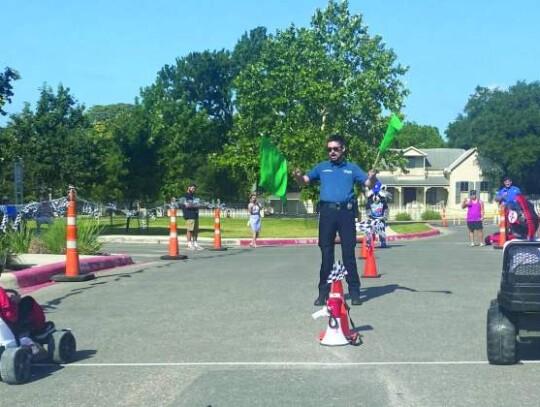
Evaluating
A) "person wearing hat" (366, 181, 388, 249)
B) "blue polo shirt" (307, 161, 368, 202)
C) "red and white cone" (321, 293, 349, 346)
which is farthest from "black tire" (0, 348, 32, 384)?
"person wearing hat" (366, 181, 388, 249)

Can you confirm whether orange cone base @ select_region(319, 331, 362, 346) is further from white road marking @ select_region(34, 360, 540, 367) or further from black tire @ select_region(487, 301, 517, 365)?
black tire @ select_region(487, 301, 517, 365)

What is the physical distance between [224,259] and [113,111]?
388 ft

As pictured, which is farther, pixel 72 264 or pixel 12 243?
pixel 12 243

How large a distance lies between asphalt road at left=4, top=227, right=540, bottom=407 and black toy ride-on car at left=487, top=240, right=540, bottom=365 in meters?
0.18

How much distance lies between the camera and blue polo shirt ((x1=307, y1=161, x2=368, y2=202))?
961cm

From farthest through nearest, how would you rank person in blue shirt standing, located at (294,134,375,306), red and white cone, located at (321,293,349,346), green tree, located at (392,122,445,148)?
green tree, located at (392,122,445,148), person in blue shirt standing, located at (294,134,375,306), red and white cone, located at (321,293,349,346)

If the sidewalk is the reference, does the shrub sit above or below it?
above

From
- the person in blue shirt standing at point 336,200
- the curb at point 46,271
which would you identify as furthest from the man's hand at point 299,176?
the curb at point 46,271

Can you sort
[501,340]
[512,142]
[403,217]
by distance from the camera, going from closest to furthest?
[501,340]
[403,217]
[512,142]

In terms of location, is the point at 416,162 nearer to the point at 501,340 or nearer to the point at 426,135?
the point at 426,135

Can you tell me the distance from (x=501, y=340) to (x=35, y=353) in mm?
Result: 3751

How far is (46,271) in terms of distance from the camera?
42.8ft

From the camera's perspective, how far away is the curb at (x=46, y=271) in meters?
11.9

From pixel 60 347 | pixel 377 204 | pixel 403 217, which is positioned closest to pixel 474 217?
pixel 377 204
